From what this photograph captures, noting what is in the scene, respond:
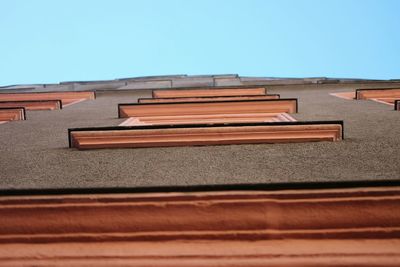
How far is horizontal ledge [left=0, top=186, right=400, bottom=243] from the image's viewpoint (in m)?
2.37

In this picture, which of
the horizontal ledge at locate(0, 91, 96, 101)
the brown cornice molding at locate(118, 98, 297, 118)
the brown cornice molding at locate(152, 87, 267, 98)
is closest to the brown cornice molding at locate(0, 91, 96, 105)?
the horizontal ledge at locate(0, 91, 96, 101)

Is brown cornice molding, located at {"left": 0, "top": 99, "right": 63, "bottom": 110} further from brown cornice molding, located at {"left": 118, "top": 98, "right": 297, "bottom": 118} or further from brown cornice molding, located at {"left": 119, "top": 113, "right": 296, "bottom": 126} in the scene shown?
brown cornice molding, located at {"left": 119, "top": 113, "right": 296, "bottom": 126}

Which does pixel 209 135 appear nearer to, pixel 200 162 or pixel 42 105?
pixel 200 162

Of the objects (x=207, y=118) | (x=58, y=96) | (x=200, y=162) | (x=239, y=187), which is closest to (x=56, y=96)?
(x=58, y=96)

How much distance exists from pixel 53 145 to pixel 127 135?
0.78m

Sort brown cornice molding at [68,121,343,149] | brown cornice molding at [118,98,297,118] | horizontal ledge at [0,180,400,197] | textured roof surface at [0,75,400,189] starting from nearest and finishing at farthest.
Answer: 1. horizontal ledge at [0,180,400,197]
2. textured roof surface at [0,75,400,189]
3. brown cornice molding at [68,121,343,149]
4. brown cornice molding at [118,98,297,118]

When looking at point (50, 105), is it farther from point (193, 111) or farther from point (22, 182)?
point (22, 182)

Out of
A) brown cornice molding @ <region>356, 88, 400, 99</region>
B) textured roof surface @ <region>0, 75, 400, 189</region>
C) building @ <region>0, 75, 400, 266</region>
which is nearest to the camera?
building @ <region>0, 75, 400, 266</region>

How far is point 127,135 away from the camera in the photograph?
4.02 metres

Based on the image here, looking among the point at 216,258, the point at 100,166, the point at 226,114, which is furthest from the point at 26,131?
the point at 216,258

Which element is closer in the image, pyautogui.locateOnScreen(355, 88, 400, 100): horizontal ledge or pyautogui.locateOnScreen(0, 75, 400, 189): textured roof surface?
pyautogui.locateOnScreen(0, 75, 400, 189): textured roof surface

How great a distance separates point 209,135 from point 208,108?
266 cm

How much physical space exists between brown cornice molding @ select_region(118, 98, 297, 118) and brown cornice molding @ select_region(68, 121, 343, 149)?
231cm

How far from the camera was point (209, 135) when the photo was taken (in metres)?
3.96
